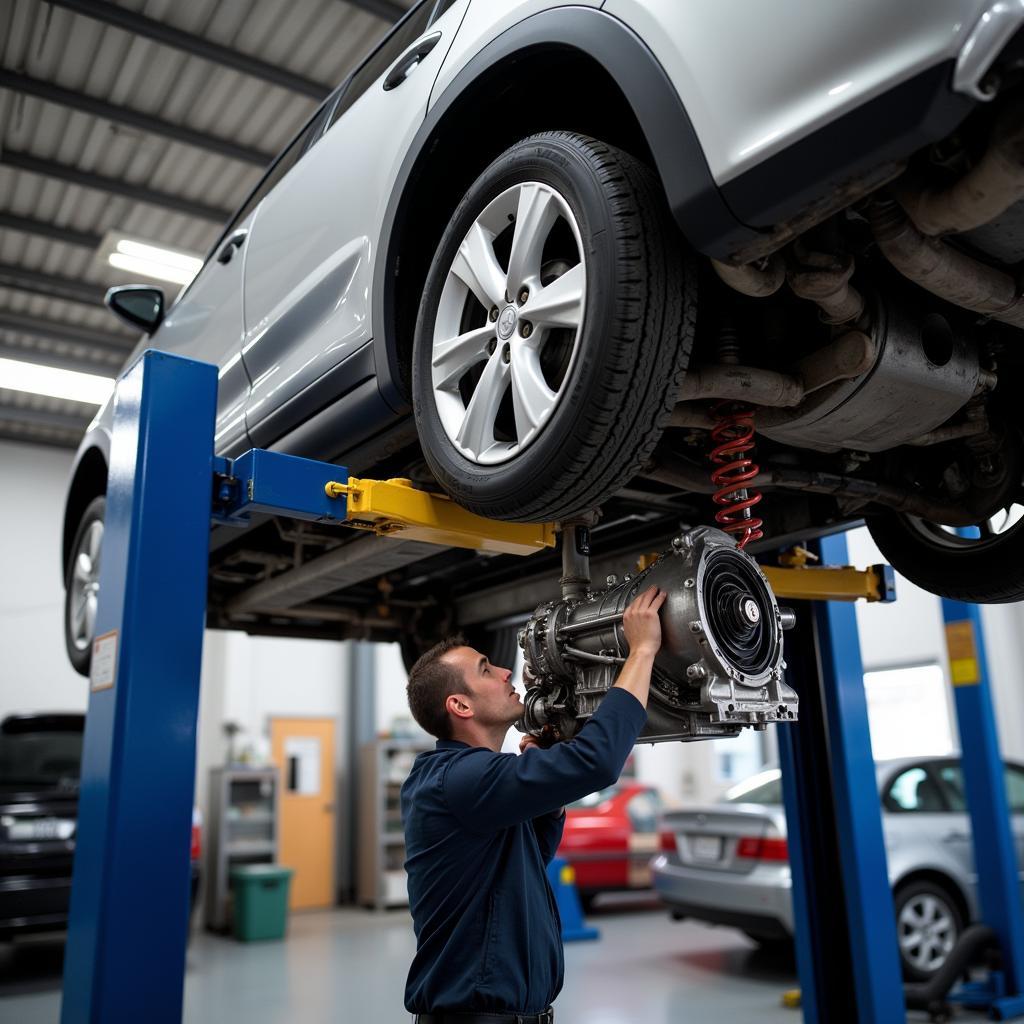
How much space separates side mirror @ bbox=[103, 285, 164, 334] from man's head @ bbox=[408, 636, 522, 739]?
1.86 metres

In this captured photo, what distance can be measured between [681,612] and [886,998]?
208 cm

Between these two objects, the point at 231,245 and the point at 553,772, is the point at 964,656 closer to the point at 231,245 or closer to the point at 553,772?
the point at 553,772

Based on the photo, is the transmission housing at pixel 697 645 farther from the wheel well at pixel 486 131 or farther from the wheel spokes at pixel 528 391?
the wheel well at pixel 486 131

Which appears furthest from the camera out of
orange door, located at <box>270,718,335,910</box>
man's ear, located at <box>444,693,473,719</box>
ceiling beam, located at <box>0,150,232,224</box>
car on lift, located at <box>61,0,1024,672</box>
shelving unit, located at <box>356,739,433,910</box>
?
orange door, located at <box>270,718,335,910</box>

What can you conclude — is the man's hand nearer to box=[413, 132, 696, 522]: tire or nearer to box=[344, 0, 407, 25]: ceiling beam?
box=[413, 132, 696, 522]: tire

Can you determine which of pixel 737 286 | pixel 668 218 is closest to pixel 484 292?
pixel 668 218

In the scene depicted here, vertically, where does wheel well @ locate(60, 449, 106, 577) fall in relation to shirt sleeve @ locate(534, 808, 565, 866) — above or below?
above

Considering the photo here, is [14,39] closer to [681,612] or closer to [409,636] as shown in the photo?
[409,636]

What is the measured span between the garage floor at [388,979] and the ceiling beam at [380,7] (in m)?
5.03

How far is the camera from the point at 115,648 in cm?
183

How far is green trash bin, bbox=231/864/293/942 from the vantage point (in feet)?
24.0

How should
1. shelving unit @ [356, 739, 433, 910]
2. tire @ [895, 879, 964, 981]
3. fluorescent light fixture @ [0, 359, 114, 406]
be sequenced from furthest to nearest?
shelving unit @ [356, 739, 433, 910] < fluorescent light fixture @ [0, 359, 114, 406] < tire @ [895, 879, 964, 981]

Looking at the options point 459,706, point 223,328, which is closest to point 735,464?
point 459,706

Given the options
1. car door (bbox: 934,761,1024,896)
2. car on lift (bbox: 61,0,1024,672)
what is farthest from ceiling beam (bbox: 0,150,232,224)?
car door (bbox: 934,761,1024,896)
